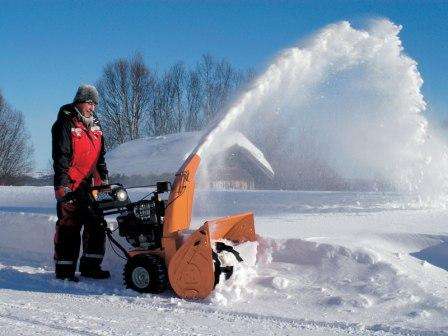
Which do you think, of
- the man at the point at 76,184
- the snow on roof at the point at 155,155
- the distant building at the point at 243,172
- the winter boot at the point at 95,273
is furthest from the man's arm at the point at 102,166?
the distant building at the point at 243,172

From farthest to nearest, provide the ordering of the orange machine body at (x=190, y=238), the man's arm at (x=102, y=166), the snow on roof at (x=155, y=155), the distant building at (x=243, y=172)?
1. the snow on roof at (x=155, y=155)
2. the distant building at (x=243, y=172)
3. the man's arm at (x=102, y=166)
4. the orange machine body at (x=190, y=238)

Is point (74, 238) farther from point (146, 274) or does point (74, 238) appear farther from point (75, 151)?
point (146, 274)

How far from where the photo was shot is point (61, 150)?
5.61m

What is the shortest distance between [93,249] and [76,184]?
2.29 ft

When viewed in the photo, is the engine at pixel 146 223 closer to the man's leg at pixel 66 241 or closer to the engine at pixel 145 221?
the engine at pixel 145 221

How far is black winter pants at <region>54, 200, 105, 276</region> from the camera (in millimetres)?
5711

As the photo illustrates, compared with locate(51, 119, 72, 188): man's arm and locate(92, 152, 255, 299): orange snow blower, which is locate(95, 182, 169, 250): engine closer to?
locate(92, 152, 255, 299): orange snow blower

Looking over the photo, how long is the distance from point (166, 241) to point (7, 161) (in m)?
42.9

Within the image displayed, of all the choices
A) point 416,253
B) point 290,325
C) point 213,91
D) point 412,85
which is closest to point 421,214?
point 412,85

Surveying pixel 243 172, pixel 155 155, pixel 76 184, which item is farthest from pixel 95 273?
pixel 155 155

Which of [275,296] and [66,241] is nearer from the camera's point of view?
[275,296]

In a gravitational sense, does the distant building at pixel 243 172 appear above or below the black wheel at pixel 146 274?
above

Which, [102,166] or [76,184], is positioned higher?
[102,166]

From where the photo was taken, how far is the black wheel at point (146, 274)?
16.4 ft
